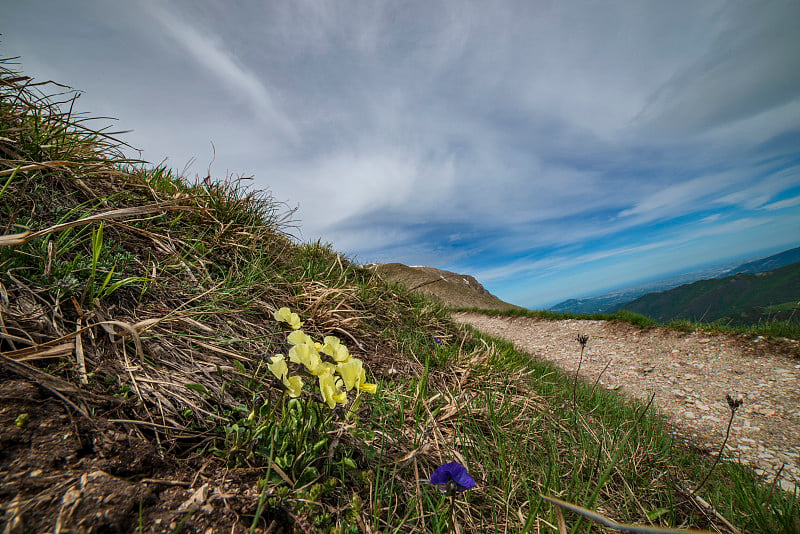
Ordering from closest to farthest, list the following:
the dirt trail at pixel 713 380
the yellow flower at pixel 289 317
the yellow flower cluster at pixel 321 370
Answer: the yellow flower cluster at pixel 321 370
the yellow flower at pixel 289 317
the dirt trail at pixel 713 380

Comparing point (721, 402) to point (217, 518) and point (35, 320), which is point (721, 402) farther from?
point (35, 320)

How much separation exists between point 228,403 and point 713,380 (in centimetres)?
841

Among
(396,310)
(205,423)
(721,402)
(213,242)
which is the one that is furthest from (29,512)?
(721,402)

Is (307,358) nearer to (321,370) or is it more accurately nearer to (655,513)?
(321,370)

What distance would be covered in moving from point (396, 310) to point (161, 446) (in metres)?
2.66

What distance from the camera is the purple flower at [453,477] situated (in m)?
1.08

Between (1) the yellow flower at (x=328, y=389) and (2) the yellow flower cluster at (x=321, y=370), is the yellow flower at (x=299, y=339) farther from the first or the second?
(1) the yellow flower at (x=328, y=389)

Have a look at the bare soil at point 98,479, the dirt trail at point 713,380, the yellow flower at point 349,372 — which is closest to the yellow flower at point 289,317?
the yellow flower at point 349,372

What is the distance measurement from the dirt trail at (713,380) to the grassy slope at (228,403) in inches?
84.1

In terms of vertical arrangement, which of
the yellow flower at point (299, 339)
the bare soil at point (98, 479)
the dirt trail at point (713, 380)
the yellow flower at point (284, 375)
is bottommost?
the dirt trail at point (713, 380)

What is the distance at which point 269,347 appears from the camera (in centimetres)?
195

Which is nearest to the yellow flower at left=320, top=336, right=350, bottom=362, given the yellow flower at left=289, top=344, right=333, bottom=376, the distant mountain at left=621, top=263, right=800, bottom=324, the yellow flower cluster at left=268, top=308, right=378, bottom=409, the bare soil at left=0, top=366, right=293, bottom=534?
the yellow flower cluster at left=268, top=308, right=378, bottom=409

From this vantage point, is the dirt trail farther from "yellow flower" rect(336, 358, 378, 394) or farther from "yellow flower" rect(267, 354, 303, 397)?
"yellow flower" rect(267, 354, 303, 397)

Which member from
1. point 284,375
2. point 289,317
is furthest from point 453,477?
point 289,317
